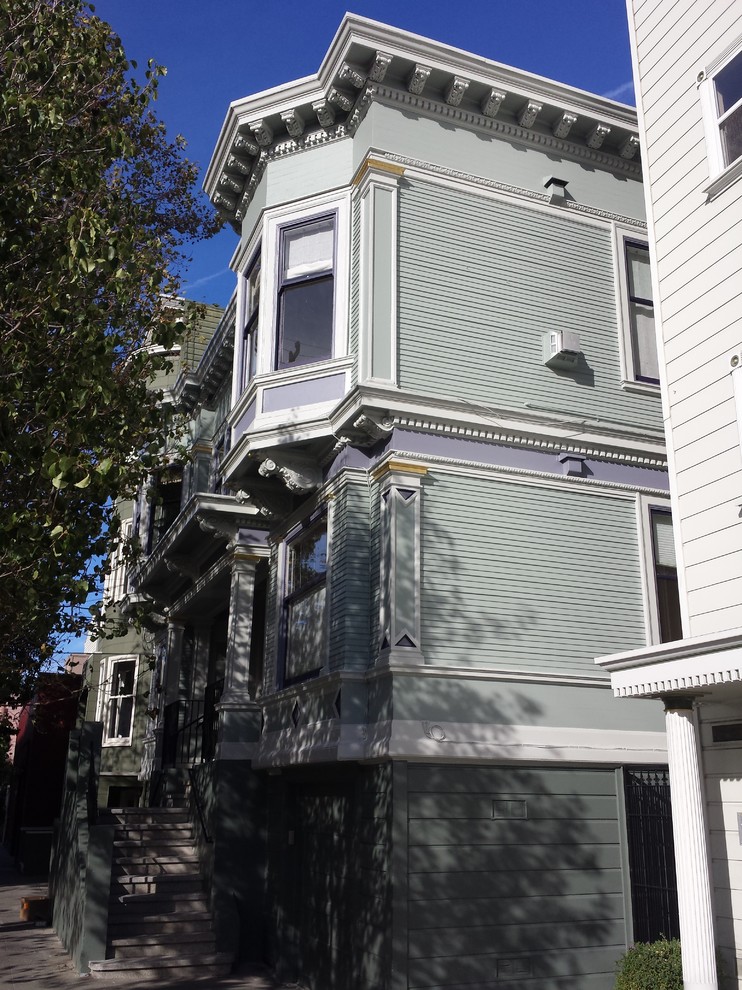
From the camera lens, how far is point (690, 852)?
757cm

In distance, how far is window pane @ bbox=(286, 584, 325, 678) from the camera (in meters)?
Answer: 12.5

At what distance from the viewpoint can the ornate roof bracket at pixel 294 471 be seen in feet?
41.5

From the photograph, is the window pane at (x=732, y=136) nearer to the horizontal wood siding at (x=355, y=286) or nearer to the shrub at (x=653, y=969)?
the horizontal wood siding at (x=355, y=286)

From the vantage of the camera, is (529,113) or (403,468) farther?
(529,113)

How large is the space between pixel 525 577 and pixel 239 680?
535cm

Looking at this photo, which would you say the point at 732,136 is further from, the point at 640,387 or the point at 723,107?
the point at 640,387

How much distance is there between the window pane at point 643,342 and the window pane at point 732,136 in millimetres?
4707

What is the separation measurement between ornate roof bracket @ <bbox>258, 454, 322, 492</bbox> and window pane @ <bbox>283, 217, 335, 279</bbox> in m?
2.68

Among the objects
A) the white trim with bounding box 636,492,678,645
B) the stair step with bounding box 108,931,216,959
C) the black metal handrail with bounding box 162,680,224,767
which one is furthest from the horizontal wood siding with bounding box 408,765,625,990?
the black metal handrail with bounding box 162,680,224,767

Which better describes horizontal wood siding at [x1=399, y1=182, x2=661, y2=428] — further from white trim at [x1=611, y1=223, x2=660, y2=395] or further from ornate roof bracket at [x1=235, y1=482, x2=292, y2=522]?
ornate roof bracket at [x1=235, y1=482, x2=292, y2=522]

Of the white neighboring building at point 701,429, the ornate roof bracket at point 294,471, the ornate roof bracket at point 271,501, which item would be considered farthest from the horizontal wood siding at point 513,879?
the ornate roof bracket at point 271,501

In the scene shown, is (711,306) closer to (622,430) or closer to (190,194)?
(622,430)

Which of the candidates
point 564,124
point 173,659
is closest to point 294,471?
point 564,124

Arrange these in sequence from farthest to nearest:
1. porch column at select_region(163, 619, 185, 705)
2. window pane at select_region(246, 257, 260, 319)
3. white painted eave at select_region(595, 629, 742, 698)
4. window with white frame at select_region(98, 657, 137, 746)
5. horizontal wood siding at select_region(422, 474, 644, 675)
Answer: window with white frame at select_region(98, 657, 137, 746) < porch column at select_region(163, 619, 185, 705) < window pane at select_region(246, 257, 260, 319) < horizontal wood siding at select_region(422, 474, 644, 675) < white painted eave at select_region(595, 629, 742, 698)
